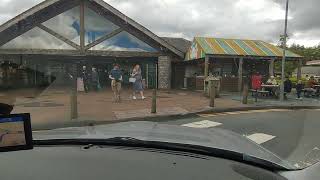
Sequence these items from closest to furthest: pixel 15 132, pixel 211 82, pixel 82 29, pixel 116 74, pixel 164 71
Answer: pixel 15 132
pixel 116 74
pixel 211 82
pixel 82 29
pixel 164 71

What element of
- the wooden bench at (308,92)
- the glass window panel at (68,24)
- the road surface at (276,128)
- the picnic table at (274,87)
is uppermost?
the glass window panel at (68,24)

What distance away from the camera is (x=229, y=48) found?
23062 millimetres

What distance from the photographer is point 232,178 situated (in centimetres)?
173

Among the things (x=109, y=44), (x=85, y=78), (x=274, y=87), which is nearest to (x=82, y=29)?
(x=109, y=44)

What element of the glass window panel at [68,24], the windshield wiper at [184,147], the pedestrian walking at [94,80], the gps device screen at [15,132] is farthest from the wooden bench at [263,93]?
the gps device screen at [15,132]

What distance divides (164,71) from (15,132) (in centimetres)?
2219

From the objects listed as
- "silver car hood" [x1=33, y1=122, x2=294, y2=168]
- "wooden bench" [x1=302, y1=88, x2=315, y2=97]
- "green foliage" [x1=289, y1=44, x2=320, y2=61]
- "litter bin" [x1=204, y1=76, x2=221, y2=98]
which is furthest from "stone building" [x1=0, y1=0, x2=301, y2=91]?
"green foliage" [x1=289, y1=44, x2=320, y2=61]

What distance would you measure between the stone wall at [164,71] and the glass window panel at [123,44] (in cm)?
124

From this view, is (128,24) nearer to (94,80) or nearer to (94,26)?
(94,26)

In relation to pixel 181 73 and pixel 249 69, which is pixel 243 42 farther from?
pixel 181 73

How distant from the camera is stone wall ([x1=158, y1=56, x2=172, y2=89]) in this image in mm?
23531

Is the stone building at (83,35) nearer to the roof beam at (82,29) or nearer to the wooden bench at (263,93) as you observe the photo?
the roof beam at (82,29)

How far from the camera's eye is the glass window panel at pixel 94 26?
70.3 feet

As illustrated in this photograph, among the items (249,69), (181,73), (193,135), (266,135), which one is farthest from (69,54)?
(193,135)
